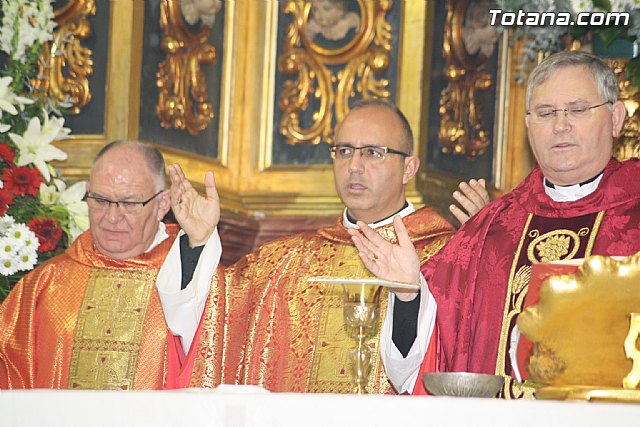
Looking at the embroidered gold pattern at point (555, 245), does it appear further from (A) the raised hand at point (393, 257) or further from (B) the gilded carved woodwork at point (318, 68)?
(B) the gilded carved woodwork at point (318, 68)

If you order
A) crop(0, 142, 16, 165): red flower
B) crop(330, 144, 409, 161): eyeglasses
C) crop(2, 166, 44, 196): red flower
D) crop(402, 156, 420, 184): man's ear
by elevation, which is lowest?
crop(2, 166, 44, 196): red flower

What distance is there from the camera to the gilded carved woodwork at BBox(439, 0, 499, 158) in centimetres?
730

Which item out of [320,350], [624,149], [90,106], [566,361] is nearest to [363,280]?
[566,361]

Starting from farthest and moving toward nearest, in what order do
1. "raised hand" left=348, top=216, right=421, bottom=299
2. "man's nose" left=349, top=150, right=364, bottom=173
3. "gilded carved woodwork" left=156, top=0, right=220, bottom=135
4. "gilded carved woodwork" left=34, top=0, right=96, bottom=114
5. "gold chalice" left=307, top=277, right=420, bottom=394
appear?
"gilded carved woodwork" left=156, top=0, right=220, bottom=135, "gilded carved woodwork" left=34, top=0, right=96, bottom=114, "man's nose" left=349, top=150, right=364, bottom=173, "raised hand" left=348, top=216, right=421, bottom=299, "gold chalice" left=307, top=277, right=420, bottom=394

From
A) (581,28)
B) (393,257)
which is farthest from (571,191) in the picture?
(581,28)

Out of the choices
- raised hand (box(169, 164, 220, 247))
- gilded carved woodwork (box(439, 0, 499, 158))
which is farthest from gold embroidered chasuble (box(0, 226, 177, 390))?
gilded carved woodwork (box(439, 0, 499, 158))

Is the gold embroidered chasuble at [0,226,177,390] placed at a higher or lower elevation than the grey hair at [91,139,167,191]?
lower

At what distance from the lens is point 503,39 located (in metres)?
7.46

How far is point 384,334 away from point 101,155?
6.36 feet

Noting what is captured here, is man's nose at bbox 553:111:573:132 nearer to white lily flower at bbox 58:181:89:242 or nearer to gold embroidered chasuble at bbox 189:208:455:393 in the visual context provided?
gold embroidered chasuble at bbox 189:208:455:393

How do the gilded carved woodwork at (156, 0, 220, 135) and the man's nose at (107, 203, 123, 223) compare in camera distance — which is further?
the gilded carved woodwork at (156, 0, 220, 135)

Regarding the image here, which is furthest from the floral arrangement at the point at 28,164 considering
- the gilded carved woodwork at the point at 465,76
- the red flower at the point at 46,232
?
the gilded carved woodwork at the point at 465,76

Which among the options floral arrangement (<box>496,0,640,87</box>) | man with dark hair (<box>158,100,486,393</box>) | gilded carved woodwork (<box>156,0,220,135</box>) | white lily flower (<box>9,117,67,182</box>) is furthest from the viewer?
gilded carved woodwork (<box>156,0,220,135</box>)

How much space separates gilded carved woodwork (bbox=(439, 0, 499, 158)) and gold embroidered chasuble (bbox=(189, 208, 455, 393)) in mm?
1663
